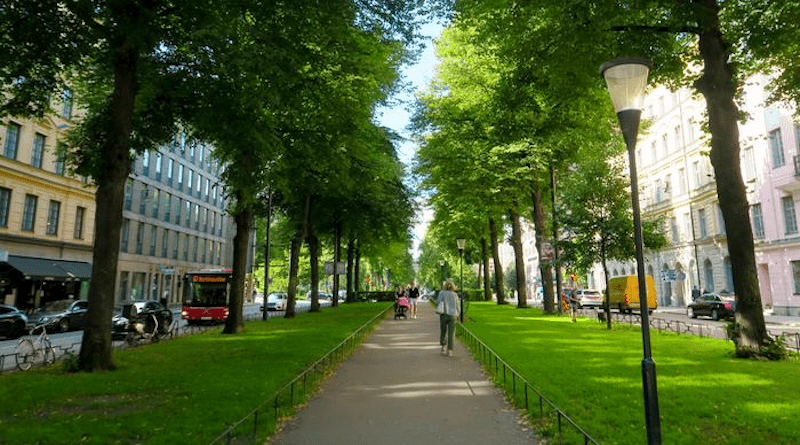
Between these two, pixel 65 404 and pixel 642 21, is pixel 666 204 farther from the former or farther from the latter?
pixel 65 404

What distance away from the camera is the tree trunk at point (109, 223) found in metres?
11.1

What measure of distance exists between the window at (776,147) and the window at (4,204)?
4558 cm

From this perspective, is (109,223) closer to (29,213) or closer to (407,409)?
(407,409)

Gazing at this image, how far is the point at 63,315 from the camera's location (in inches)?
920

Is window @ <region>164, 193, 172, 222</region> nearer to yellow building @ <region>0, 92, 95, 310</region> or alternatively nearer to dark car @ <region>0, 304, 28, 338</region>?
yellow building @ <region>0, 92, 95, 310</region>

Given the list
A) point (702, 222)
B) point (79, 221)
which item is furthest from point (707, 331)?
point (79, 221)

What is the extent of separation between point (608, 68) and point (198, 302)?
2680 centimetres

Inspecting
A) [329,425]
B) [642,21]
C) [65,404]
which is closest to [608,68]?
[329,425]

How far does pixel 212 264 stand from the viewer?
203 feet

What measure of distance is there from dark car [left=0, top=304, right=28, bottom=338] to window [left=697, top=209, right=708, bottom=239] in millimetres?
44818

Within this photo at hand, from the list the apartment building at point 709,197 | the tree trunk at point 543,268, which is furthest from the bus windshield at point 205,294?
the apartment building at point 709,197

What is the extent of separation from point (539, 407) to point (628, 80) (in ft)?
15.0

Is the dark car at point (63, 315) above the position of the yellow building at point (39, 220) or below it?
below

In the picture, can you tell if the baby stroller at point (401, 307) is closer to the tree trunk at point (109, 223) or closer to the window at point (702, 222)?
the tree trunk at point (109, 223)
